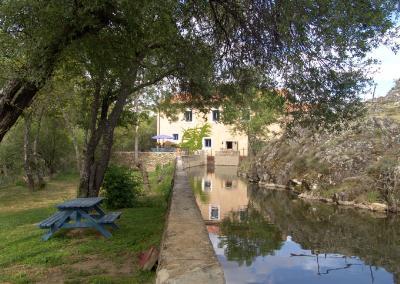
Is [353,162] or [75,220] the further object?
[353,162]

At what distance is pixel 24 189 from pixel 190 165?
23.5 metres

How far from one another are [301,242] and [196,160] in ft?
112

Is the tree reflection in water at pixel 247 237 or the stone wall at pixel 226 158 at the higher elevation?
the stone wall at pixel 226 158

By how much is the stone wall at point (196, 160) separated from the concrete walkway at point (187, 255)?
3446 centimetres

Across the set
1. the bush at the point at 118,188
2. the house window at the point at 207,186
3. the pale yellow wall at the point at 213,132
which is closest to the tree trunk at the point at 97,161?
the bush at the point at 118,188

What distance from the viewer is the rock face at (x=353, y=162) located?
64.5 feet

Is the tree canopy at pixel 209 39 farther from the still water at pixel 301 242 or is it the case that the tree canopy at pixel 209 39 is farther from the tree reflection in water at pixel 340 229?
the tree reflection in water at pixel 340 229

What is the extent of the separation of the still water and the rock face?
154 cm

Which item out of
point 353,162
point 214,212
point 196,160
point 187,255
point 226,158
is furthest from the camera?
point 226,158

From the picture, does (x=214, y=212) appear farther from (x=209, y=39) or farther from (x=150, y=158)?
(x=150, y=158)

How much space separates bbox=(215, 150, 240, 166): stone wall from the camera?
50781 mm

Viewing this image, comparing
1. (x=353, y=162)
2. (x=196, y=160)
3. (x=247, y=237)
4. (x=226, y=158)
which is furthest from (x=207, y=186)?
(x=226, y=158)

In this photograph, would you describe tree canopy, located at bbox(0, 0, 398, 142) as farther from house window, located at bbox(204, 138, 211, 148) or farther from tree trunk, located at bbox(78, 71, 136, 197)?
house window, located at bbox(204, 138, 211, 148)

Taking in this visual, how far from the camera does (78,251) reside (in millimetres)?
7762
